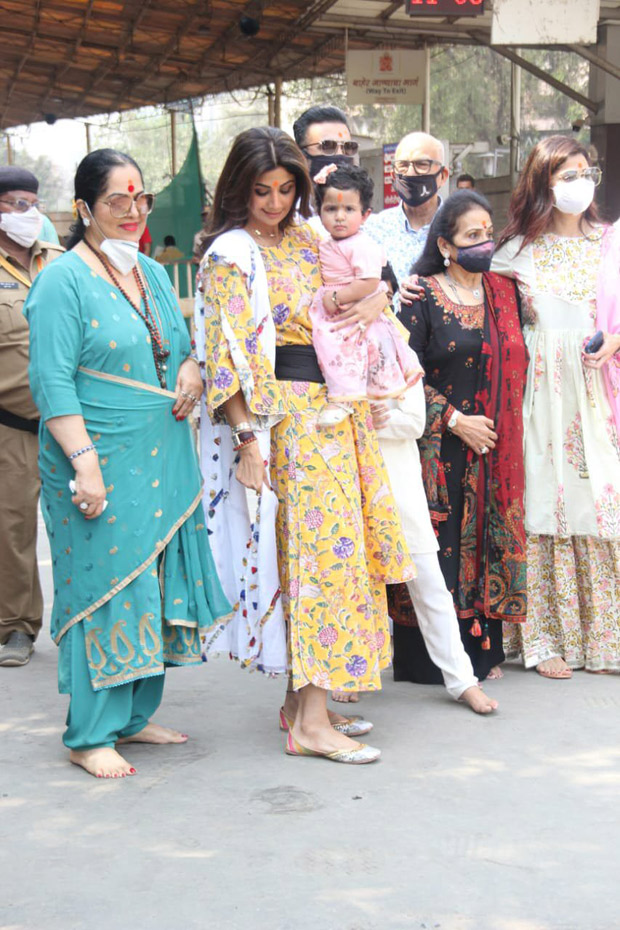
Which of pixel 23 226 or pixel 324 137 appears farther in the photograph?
pixel 23 226

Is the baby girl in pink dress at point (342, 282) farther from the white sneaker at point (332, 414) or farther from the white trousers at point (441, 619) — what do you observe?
the white trousers at point (441, 619)

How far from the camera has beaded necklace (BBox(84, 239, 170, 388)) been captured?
3.57 metres

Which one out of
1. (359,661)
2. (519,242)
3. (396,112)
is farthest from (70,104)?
(359,661)

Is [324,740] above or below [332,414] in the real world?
below

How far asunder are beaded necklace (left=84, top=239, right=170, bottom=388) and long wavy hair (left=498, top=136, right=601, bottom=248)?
1663 mm

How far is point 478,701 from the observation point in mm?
4062

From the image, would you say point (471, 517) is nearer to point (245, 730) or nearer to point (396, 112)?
point (245, 730)

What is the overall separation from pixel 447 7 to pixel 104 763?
7.17m

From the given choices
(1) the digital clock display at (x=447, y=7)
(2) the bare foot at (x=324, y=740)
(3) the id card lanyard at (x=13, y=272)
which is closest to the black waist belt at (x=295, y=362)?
(2) the bare foot at (x=324, y=740)

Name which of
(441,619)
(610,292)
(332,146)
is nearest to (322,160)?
(332,146)

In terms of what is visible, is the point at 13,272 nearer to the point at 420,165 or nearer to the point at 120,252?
the point at 120,252

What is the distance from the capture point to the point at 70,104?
21.0 m

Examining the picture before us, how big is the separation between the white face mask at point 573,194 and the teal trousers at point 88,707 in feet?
7.97

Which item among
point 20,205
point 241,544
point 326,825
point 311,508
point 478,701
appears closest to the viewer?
point 326,825
